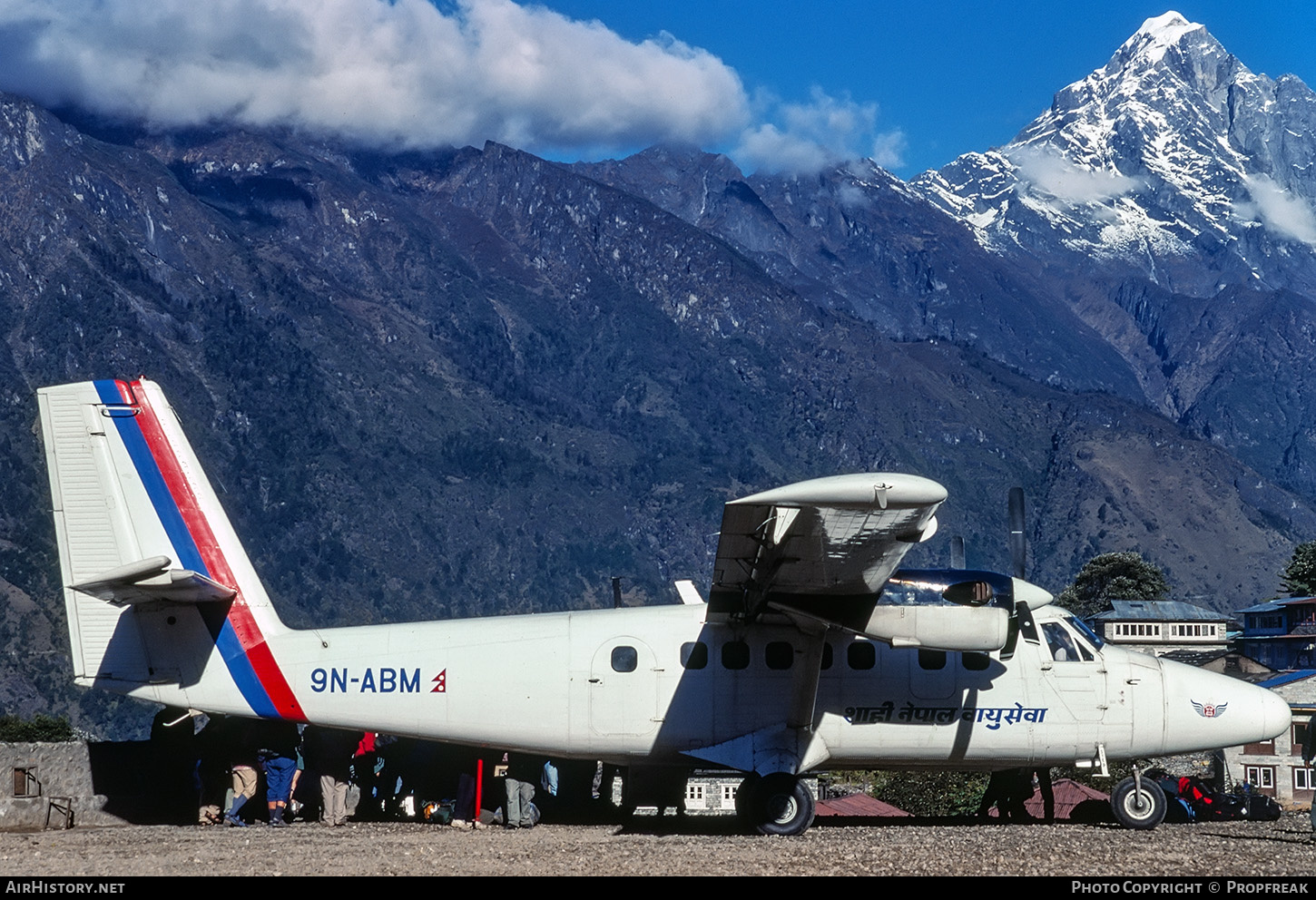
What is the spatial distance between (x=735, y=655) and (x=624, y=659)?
1592mm

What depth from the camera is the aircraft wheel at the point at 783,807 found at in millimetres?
20359

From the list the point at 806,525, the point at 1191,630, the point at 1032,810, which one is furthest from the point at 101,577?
the point at 1191,630

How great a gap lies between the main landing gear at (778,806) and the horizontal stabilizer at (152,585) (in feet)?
25.9

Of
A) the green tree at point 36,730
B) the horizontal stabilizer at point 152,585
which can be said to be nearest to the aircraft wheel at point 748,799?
the horizontal stabilizer at point 152,585

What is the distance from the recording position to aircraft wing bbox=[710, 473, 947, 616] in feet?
52.1

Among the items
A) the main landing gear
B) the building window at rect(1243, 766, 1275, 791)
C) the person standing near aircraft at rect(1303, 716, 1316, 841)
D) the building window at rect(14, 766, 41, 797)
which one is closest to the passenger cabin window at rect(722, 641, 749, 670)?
the main landing gear

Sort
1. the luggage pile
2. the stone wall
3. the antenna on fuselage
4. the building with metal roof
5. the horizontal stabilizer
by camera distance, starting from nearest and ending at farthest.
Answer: the horizontal stabilizer → the stone wall → the luggage pile → the antenna on fuselage → the building with metal roof

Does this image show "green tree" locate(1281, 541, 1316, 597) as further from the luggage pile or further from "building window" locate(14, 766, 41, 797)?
"building window" locate(14, 766, 41, 797)

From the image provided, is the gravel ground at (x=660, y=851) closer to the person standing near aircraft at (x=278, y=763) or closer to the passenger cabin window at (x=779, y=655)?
the person standing near aircraft at (x=278, y=763)

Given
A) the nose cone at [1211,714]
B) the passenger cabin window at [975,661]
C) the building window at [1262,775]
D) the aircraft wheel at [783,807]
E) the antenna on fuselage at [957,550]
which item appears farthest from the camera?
the building window at [1262,775]

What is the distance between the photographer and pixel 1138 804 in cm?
2106

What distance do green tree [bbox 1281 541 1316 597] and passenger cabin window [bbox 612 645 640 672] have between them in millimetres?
174152

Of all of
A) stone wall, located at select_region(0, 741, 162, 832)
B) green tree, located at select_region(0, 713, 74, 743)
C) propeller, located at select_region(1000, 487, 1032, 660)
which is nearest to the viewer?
stone wall, located at select_region(0, 741, 162, 832)
